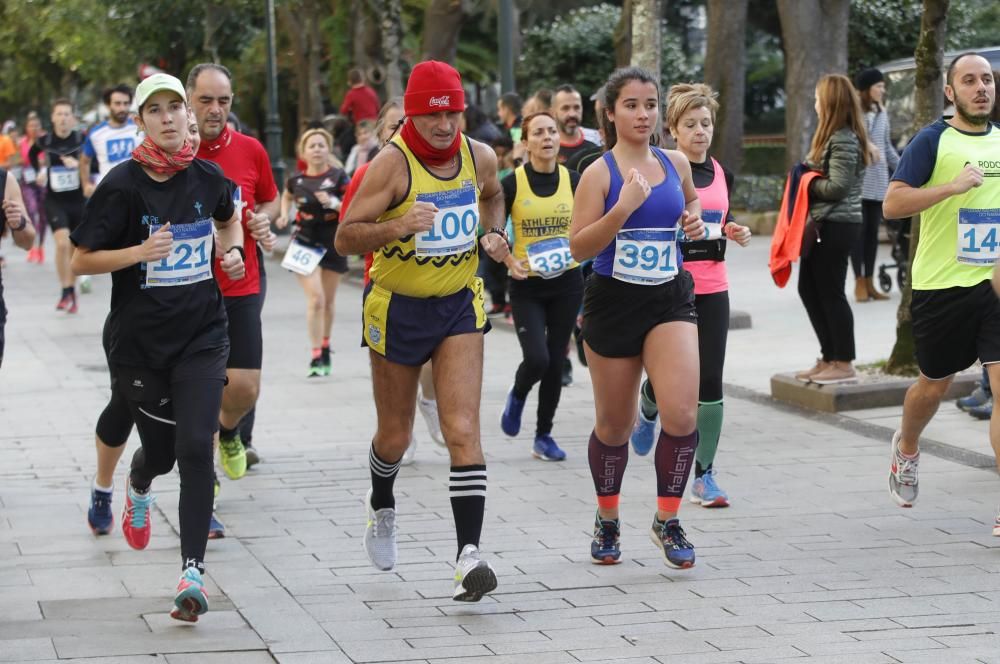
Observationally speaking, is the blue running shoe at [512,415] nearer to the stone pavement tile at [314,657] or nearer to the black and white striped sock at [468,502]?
the black and white striped sock at [468,502]

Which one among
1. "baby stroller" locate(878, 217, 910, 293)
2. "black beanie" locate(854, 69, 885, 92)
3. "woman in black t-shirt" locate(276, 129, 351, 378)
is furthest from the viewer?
"baby stroller" locate(878, 217, 910, 293)

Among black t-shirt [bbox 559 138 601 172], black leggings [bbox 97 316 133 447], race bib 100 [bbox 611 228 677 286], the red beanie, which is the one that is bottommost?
black leggings [bbox 97 316 133 447]

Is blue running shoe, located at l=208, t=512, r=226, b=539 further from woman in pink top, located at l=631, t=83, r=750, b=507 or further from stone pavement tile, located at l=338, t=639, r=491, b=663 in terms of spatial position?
woman in pink top, located at l=631, t=83, r=750, b=507

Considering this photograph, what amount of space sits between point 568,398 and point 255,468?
2.80 meters

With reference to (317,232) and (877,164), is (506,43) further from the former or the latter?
(317,232)

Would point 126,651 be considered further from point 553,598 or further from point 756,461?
point 756,461

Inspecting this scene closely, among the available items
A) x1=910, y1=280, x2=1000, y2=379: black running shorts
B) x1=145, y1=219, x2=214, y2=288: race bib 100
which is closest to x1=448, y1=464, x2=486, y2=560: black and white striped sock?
x1=145, y1=219, x2=214, y2=288: race bib 100

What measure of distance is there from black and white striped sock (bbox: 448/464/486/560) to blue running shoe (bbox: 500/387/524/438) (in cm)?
342

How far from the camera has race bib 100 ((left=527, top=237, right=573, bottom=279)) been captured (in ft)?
29.9

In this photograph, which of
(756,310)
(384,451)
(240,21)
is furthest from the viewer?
(240,21)

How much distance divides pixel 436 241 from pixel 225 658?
66.0 inches

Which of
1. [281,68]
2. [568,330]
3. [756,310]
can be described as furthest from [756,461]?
[281,68]

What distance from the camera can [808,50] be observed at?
23.0 metres

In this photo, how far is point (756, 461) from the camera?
8891 millimetres
